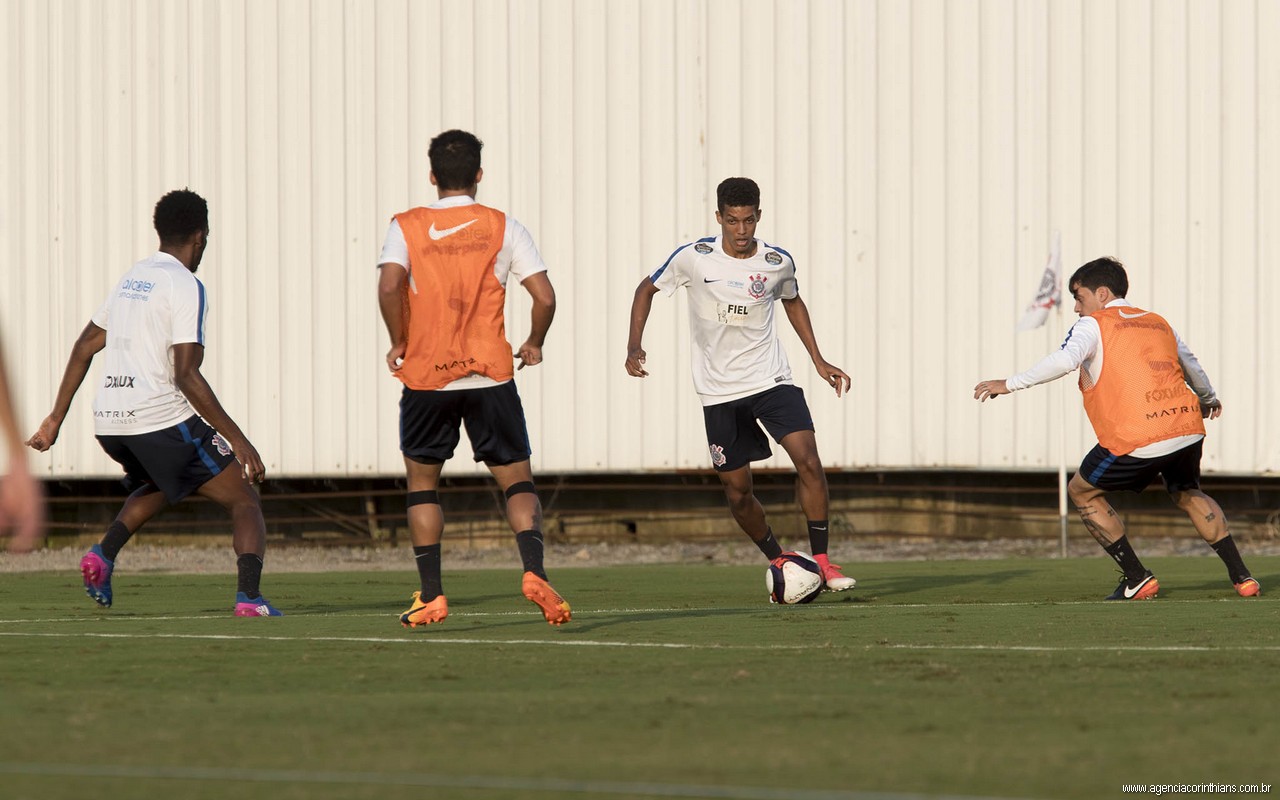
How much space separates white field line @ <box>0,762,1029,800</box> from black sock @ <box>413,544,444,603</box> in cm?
324

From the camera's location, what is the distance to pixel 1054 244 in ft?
46.2

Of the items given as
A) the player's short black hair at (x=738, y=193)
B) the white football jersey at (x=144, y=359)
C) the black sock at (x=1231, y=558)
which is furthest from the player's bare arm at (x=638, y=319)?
the black sock at (x=1231, y=558)

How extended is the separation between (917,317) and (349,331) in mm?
4874

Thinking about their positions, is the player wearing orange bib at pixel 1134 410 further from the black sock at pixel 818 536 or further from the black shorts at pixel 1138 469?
the black sock at pixel 818 536

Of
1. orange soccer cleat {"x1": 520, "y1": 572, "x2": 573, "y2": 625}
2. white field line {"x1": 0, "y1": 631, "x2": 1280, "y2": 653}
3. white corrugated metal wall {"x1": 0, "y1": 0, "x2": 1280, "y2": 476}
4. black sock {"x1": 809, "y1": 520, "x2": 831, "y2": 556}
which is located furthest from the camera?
white corrugated metal wall {"x1": 0, "y1": 0, "x2": 1280, "y2": 476}

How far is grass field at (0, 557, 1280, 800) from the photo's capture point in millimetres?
3945

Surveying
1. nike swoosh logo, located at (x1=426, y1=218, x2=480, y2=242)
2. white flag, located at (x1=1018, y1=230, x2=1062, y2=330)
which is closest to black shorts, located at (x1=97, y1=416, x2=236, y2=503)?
nike swoosh logo, located at (x1=426, y1=218, x2=480, y2=242)

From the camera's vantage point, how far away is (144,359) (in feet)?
27.3

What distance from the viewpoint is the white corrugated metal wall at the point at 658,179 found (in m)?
14.5

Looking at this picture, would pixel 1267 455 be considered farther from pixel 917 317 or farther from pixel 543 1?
pixel 543 1

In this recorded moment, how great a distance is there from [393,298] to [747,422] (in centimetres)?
299

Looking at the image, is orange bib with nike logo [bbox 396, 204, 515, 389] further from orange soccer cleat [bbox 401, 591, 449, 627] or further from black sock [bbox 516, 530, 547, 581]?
orange soccer cleat [bbox 401, 591, 449, 627]

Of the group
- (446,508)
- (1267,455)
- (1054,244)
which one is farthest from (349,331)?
(1267,455)

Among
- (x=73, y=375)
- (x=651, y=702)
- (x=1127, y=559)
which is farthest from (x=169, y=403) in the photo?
(x=1127, y=559)
